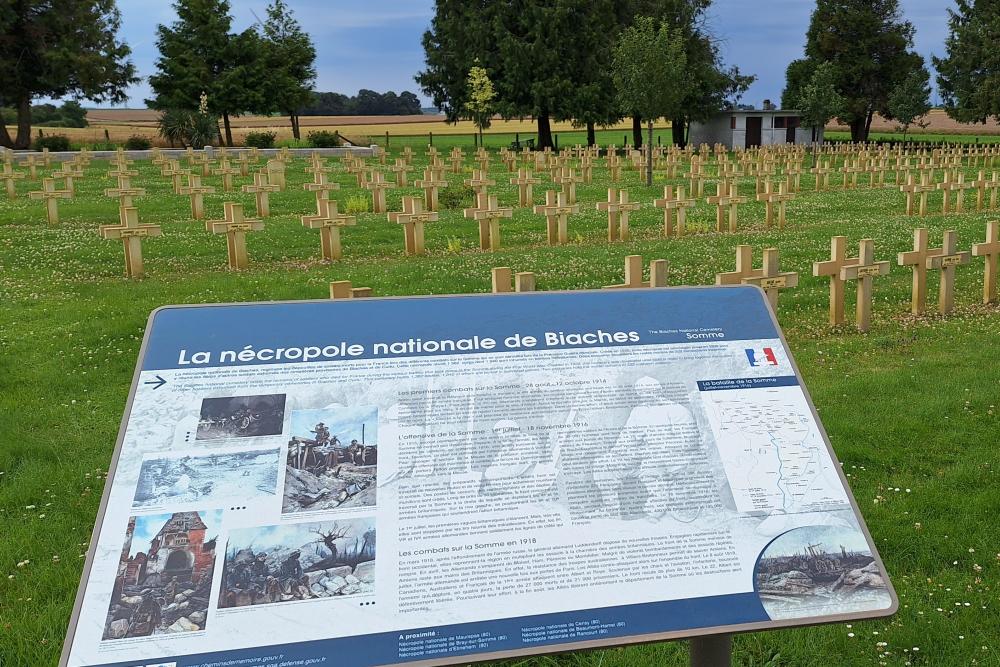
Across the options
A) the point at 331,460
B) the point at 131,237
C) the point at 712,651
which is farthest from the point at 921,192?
the point at 331,460

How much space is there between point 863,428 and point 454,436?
447 cm

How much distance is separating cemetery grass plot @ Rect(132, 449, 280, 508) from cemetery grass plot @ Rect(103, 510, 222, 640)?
0.06 meters

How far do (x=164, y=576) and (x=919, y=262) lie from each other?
918 centimetres

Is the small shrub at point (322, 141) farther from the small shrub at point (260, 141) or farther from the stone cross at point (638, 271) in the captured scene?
the stone cross at point (638, 271)

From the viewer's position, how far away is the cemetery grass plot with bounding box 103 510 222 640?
2549mm

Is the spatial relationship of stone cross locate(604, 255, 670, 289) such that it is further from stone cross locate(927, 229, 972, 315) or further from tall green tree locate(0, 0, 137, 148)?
tall green tree locate(0, 0, 137, 148)

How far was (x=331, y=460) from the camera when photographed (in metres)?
2.89

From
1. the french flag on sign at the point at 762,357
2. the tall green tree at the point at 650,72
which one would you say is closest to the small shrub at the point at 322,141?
the tall green tree at the point at 650,72

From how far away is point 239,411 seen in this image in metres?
2.99

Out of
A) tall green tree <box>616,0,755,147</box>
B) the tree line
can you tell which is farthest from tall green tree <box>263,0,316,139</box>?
tall green tree <box>616,0,755,147</box>

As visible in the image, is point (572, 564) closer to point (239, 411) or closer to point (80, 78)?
point (239, 411)

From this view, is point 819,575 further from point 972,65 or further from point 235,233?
point 972,65

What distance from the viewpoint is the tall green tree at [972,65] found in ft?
174

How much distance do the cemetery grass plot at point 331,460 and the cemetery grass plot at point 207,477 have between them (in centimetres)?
7
